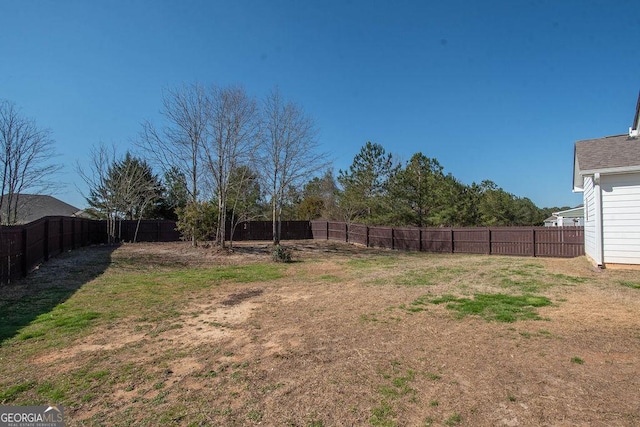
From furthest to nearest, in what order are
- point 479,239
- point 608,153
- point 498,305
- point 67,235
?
point 479,239, point 67,235, point 608,153, point 498,305

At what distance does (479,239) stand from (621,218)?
8.26 meters

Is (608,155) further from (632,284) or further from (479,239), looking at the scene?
(479,239)

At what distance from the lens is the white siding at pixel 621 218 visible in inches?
327

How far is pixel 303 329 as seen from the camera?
4629 mm

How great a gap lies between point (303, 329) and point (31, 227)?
896cm

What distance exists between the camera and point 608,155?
912 cm

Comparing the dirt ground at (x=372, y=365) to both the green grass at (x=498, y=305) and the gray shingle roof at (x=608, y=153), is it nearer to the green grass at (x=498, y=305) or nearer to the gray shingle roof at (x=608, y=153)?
the green grass at (x=498, y=305)

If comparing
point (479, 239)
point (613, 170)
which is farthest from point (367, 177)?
point (613, 170)

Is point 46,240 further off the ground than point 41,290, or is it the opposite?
point 46,240

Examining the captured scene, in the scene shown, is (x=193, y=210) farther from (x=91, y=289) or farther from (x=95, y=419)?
(x=95, y=419)

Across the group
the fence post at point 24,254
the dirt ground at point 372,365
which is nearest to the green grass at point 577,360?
the dirt ground at point 372,365

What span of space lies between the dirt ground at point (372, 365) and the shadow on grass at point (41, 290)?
1.65 meters

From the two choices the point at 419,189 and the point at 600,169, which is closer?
the point at 600,169

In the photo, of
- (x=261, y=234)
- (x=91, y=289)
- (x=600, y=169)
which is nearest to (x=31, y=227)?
(x=91, y=289)
